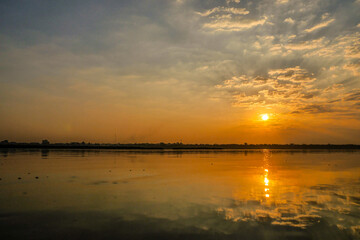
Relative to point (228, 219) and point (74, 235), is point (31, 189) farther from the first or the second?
point (228, 219)

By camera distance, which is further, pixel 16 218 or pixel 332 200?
pixel 332 200

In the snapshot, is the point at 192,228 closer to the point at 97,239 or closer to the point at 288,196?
the point at 97,239

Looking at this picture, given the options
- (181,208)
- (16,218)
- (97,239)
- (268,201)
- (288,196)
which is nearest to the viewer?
(97,239)

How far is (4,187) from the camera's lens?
61.5 feet

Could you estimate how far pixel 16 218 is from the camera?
11695 millimetres

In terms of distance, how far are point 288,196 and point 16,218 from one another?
15590 millimetres

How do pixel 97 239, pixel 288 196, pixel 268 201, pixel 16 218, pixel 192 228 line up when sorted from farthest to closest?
pixel 288 196 < pixel 268 201 < pixel 16 218 < pixel 192 228 < pixel 97 239

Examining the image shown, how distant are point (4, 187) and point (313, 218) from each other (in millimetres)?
19883

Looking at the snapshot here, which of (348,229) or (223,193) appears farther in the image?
(223,193)

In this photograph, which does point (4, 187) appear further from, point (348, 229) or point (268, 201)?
point (348, 229)

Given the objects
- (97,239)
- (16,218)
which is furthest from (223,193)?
(16,218)

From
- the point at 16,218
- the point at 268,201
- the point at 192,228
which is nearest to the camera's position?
the point at 192,228

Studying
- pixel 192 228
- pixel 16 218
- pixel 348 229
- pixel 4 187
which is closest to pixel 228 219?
pixel 192 228

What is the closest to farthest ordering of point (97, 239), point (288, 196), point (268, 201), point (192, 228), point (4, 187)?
point (97, 239), point (192, 228), point (268, 201), point (288, 196), point (4, 187)
